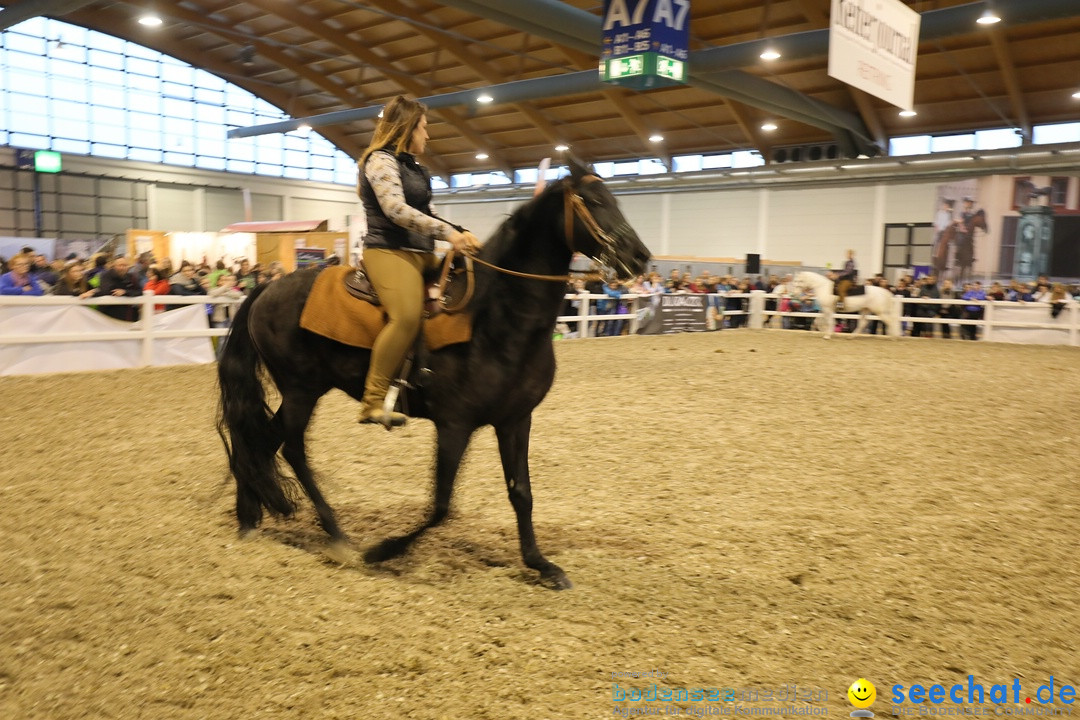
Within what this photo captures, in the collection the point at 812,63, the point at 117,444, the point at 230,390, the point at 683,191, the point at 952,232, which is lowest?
the point at 117,444

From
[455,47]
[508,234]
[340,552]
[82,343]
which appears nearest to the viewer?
[508,234]

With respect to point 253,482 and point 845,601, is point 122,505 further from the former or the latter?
point 845,601

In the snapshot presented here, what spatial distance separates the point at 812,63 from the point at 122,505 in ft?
70.7

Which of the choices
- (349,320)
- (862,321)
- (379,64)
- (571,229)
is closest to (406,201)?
(349,320)

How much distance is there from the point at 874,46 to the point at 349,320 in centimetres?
749

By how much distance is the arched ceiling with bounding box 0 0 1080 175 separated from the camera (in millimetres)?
16453

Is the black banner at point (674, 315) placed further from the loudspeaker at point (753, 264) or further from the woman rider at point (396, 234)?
Result: the woman rider at point (396, 234)

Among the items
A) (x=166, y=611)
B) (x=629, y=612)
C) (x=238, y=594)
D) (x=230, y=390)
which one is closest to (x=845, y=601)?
(x=629, y=612)

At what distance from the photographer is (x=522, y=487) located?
3322mm

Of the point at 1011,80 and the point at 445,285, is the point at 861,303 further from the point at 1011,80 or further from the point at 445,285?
the point at 445,285

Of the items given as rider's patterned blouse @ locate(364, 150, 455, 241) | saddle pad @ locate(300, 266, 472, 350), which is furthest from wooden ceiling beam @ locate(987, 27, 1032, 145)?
saddle pad @ locate(300, 266, 472, 350)

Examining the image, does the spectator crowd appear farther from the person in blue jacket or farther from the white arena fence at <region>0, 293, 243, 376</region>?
the person in blue jacket

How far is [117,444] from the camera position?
5785 millimetres

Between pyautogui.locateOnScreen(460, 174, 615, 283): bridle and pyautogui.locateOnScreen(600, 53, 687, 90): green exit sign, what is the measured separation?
29.4ft
